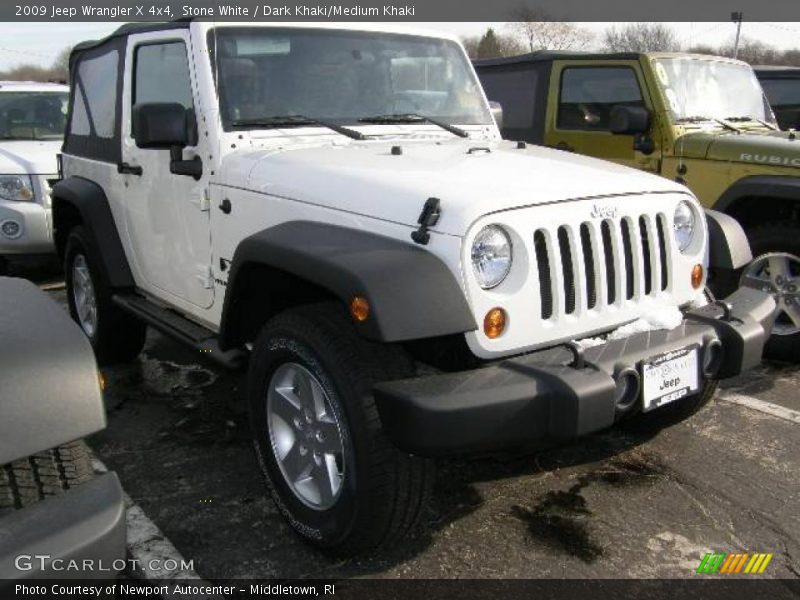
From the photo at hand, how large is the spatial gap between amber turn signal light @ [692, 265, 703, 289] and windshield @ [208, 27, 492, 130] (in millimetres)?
1454

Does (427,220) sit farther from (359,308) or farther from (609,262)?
(609,262)

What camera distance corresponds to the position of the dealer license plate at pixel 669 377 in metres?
2.57

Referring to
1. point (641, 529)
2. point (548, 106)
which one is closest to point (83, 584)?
point (641, 529)

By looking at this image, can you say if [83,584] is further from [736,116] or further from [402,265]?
[736,116]

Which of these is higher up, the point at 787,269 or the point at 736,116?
the point at 736,116

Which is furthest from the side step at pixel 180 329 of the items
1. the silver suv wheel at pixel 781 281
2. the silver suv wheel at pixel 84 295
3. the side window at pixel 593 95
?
the side window at pixel 593 95

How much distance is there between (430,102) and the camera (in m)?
3.89

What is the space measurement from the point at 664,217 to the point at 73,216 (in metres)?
3.62

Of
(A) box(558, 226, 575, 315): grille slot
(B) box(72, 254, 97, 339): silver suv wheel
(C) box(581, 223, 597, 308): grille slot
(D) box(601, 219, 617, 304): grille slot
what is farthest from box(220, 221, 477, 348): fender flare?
(B) box(72, 254, 97, 339): silver suv wheel

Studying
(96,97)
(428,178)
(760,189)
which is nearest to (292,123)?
(428,178)

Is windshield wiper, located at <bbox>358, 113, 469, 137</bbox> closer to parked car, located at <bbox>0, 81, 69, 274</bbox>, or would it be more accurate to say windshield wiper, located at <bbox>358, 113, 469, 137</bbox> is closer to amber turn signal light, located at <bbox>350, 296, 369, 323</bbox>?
amber turn signal light, located at <bbox>350, 296, 369, 323</bbox>

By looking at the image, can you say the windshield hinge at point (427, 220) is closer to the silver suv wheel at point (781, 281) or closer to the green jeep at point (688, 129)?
the silver suv wheel at point (781, 281)

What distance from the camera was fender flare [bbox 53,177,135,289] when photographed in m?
4.25

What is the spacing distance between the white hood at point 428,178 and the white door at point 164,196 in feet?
1.32
